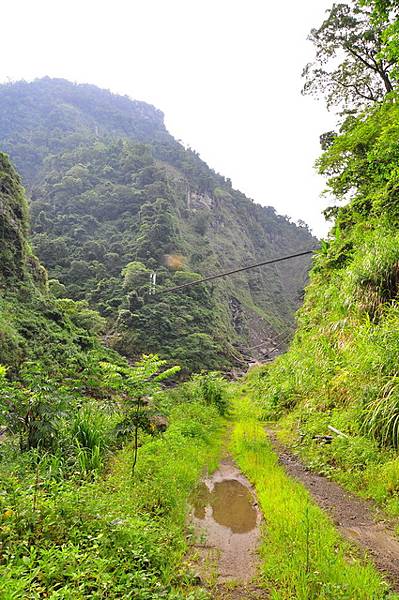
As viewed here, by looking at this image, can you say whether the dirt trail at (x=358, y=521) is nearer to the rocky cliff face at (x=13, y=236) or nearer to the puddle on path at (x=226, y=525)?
the puddle on path at (x=226, y=525)

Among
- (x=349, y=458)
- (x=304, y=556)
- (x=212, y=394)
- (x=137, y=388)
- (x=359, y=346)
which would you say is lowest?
(x=212, y=394)

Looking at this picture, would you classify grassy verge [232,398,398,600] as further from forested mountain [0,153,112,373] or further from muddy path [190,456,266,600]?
forested mountain [0,153,112,373]

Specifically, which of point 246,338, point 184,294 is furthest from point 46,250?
point 246,338

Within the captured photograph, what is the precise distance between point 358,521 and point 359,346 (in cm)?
419

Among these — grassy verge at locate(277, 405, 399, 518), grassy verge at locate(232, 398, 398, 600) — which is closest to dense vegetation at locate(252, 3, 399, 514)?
grassy verge at locate(277, 405, 399, 518)

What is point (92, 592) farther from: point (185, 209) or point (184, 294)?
point (185, 209)

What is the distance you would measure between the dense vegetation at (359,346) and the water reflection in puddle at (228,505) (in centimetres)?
155

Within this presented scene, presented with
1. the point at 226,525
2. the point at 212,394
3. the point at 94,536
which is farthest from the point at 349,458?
the point at 212,394

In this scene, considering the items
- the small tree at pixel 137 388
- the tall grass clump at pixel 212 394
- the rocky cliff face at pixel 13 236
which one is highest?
the rocky cliff face at pixel 13 236

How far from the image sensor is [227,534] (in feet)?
14.5

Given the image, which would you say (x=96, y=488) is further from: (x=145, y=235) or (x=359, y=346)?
(x=145, y=235)

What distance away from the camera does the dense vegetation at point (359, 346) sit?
5.66 m

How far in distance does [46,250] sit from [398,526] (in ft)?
156

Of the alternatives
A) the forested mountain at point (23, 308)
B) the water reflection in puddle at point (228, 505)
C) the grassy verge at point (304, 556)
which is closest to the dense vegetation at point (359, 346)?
the grassy verge at point (304, 556)
